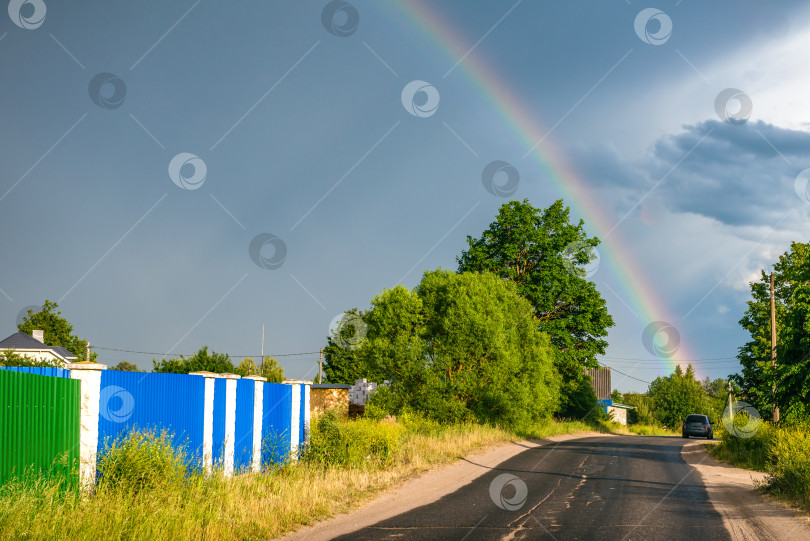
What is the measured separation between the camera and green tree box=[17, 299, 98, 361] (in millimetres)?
74312

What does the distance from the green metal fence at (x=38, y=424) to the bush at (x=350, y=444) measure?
25.8 ft

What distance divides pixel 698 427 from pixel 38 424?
46.6 m

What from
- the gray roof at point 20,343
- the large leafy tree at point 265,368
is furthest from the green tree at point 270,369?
the gray roof at point 20,343

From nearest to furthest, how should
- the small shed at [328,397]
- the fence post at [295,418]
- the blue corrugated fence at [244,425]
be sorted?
A: 1. the blue corrugated fence at [244,425]
2. the fence post at [295,418]
3. the small shed at [328,397]

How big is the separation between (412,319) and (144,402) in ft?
77.6

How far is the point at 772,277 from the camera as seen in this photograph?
34.5 metres

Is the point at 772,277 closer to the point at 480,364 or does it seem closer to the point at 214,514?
the point at 480,364

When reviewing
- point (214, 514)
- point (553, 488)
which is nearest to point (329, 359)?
point (553, 488)

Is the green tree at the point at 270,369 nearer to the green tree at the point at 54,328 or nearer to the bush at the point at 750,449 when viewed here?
the green tree at the point at 54,328

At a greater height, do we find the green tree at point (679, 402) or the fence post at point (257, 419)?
the fence post at point (257, 419)

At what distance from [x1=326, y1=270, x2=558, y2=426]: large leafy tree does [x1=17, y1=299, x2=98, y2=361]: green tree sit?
5214 cm

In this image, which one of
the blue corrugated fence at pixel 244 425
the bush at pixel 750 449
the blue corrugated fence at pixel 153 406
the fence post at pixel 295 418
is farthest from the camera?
the bush at pixel 750 449

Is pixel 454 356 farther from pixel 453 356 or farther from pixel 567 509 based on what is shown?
pixel 567 509

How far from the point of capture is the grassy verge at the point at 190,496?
7982mm
